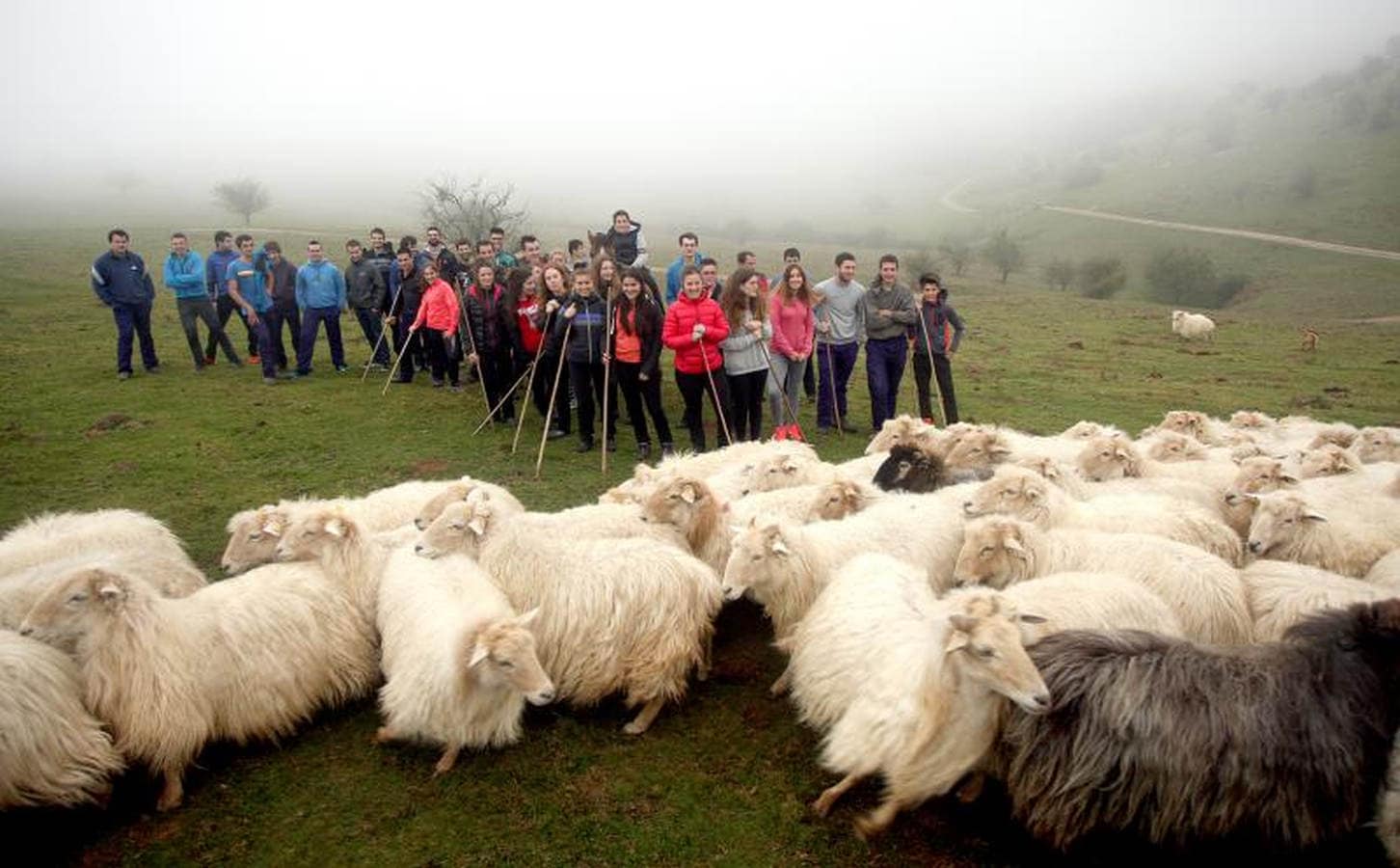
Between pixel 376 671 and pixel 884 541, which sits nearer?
pixel 376 671

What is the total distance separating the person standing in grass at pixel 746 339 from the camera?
11.3 m

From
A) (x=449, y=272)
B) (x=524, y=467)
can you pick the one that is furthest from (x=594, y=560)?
(x=449, y=272)

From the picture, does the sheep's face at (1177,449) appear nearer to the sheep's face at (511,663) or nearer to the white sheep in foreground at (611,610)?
the white sheep in foreground at (611,610)

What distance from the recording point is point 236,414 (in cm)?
1374

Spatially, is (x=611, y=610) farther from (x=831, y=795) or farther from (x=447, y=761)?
(x=831, y=795)

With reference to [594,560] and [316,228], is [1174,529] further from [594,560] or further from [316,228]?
[316,228]

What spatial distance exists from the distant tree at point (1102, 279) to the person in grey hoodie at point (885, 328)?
173ft

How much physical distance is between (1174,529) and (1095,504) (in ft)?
2.43

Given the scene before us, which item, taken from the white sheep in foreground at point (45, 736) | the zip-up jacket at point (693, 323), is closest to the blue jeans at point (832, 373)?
the zip-up jacket at point (693, 323)

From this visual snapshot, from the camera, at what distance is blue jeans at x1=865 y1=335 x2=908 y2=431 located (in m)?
12.4

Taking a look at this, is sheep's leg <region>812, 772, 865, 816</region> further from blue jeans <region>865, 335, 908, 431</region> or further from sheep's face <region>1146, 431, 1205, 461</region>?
blue jeans <region>865, 335, 908, 431</region>

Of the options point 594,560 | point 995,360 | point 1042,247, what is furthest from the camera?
point 1042,247

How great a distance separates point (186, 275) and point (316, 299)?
2.53 meters

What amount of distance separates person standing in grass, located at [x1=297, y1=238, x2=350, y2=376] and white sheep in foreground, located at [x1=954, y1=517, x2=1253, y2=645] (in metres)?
14.4
